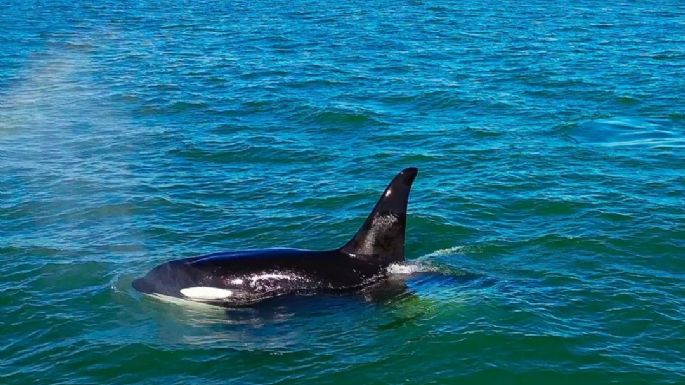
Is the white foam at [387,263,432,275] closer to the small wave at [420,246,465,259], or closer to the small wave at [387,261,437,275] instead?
the small wave at [387,261,437,275]

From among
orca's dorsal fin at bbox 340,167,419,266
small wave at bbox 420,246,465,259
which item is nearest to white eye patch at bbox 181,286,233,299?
orca's dorsal fin at bbox 340,167,419,266

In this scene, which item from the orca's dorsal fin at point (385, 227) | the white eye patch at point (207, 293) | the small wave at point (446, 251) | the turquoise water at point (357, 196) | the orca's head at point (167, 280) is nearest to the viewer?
the turquoise water at point (357, 196)

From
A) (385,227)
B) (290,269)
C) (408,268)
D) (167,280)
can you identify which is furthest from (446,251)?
(167,280)

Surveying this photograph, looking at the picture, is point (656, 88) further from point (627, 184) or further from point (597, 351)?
point (597, 351)

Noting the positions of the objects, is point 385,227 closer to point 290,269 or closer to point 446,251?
point 290,269

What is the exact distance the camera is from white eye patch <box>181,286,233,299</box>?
62.7ft

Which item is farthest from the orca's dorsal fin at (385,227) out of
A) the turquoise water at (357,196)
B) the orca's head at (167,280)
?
the orca's head at (167,280)

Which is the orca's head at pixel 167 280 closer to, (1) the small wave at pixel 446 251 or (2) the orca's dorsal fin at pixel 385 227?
(2) the orca's dorsal fin at pixel 385 227

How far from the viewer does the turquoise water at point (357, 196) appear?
1750 centimetres

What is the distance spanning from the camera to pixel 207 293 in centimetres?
1919

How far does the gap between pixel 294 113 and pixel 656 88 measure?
14704 mm

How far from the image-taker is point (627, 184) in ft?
88.6

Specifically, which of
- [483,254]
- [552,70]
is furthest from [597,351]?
[552,70]

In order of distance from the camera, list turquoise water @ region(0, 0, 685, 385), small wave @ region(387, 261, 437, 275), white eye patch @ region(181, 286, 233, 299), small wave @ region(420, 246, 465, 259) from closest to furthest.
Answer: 1. turquoise water @ region(0, 0, 685, 385)
2. white eye patch @ region(181, 286, 233, 299)
3. small wave @ region(387, 261, 437, 275)
4. small wave @ region(420, 246, 465, 259)
